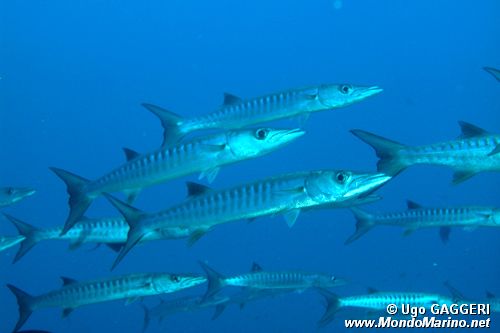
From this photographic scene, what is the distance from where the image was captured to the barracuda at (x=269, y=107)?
8.30 metres

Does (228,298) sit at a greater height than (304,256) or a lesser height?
greater

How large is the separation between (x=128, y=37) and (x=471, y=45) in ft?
118

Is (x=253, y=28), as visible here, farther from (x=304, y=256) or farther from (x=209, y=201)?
(x=209, y=201)

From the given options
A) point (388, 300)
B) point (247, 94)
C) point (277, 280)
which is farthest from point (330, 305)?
point (247, 94)

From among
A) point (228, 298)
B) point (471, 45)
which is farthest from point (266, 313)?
point (471, 45)

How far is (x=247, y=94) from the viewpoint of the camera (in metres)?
61.5

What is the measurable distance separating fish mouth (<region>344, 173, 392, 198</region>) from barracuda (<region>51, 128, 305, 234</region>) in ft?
3.67

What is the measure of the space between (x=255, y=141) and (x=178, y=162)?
0.99 meters

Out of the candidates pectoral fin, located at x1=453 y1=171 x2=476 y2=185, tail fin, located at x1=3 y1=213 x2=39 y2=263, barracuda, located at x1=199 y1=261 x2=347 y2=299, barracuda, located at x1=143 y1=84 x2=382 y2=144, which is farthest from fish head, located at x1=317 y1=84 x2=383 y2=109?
tail fin, located at x1=3 y1=213 x2=39 y2=263

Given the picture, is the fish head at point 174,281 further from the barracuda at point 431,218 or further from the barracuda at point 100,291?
the barracuda at point 431,218

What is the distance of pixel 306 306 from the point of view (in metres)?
27.0

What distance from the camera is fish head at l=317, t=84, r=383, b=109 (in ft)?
27.4

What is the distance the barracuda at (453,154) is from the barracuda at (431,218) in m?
2.18

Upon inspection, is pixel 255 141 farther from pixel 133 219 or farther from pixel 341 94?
pixel 341 94
